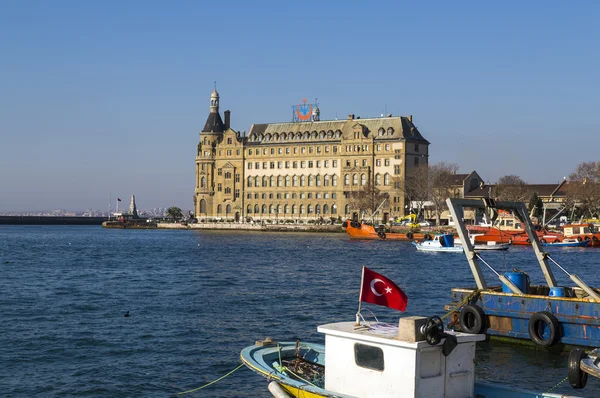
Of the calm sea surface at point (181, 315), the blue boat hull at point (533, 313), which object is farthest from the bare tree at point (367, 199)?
the blue boat hull at point (533, 313)

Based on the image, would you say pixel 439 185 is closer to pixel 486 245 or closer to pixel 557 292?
pixel 486 245

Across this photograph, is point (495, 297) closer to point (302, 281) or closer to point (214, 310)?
point (214, 310)

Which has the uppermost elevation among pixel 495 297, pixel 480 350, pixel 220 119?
pixel 220 119

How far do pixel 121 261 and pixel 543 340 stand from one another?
5445cm

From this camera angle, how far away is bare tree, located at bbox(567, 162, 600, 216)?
13400cm

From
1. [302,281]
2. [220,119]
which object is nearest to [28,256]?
[302,281]

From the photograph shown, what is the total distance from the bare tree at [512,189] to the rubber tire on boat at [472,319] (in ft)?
385

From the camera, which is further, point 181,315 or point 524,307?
point 181,315

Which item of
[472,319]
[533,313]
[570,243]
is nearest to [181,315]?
[472,319]

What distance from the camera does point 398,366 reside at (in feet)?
58.7

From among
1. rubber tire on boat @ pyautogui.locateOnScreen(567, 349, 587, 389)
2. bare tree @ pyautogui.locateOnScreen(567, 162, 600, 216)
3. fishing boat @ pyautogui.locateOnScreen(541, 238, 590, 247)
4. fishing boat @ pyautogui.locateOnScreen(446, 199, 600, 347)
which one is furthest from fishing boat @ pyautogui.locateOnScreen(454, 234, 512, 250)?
rubber tire on boat @ pyautogui.locateOnScreen(567, 349, 587, 389)

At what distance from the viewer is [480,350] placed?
3114cm

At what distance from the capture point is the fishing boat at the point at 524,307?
28797 mm

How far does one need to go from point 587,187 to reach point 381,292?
124 metres
